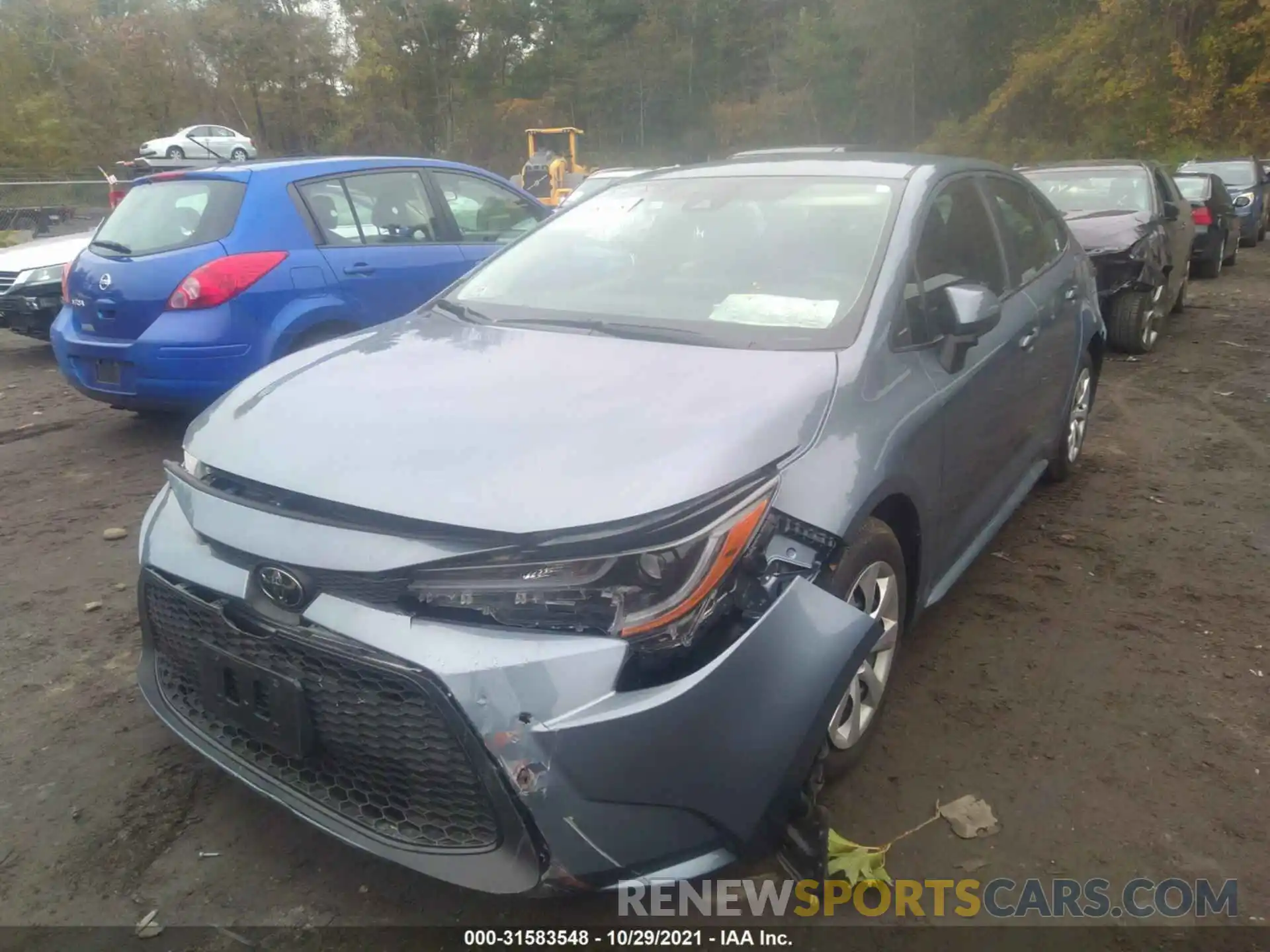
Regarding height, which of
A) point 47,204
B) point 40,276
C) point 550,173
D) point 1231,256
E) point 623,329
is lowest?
point 47,204

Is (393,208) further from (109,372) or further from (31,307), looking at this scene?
(31,307)

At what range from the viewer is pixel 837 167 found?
3510 mm

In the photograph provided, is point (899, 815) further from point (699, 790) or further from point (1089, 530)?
point (1089, 530)

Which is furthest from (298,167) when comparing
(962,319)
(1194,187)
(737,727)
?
(1194,187)

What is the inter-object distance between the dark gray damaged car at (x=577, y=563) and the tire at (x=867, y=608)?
0.5 inches

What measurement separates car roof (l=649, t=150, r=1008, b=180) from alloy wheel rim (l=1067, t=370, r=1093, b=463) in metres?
1.43

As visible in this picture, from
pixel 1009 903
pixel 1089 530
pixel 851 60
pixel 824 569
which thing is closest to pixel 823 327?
pixel 824 569

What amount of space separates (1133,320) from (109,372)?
288 inches

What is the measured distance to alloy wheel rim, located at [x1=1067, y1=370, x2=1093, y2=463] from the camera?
4.75 meters

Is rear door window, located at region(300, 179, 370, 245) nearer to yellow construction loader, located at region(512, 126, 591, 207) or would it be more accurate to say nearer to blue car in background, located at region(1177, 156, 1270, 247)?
blue car in background, located at region(1177, 156, 1270, 247)

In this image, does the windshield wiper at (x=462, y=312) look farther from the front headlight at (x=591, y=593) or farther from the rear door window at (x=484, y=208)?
the rear door window at (x=484, y=208)

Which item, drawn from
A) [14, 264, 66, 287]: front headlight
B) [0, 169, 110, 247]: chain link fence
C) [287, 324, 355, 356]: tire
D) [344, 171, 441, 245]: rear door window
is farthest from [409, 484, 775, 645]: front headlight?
[0, 169, 110, 247]: chain link fence

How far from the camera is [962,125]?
38594mm

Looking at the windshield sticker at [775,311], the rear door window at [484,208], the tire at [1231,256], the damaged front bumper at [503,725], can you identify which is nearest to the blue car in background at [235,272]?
the rear door window at [484,208]
